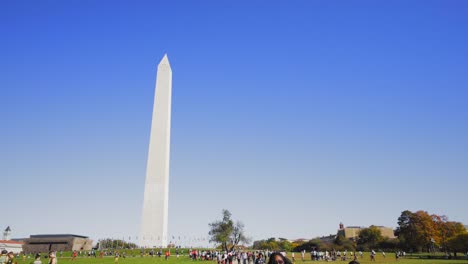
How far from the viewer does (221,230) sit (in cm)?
8194

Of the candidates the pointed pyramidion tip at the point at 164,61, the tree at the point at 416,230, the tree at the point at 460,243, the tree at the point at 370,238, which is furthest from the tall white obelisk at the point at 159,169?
the tree at the point at 370,238

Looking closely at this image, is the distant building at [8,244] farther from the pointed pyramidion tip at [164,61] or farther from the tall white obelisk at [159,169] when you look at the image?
the pointed pyramidion tip at [164,61]

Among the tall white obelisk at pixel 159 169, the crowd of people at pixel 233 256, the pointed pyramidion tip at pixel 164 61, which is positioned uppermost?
the pointed pyramidion tip at pixel 164 61

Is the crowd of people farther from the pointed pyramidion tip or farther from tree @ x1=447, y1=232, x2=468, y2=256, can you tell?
the pointed pyramidion tip

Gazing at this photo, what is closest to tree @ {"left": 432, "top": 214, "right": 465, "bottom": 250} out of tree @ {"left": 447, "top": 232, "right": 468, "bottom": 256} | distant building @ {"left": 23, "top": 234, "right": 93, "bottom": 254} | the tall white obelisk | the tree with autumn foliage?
the tree with autumn foliage

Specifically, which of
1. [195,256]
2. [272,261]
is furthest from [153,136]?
[272,261]

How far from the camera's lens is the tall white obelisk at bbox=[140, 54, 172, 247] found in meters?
51.7

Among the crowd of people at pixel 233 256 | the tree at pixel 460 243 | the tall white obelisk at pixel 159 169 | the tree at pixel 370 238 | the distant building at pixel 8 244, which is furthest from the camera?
the tree at pixel 370 238

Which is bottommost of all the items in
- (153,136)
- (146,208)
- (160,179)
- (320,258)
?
(320,258)

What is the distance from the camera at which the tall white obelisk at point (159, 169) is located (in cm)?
5166

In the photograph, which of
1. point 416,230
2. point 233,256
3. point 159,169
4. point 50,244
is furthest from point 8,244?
point 416,230

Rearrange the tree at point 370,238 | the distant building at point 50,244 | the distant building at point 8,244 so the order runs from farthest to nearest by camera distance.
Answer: the tree at point 370,238 < the distant building at point 50,244 < the distant building at point 8,244

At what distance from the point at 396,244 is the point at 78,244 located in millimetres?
69796

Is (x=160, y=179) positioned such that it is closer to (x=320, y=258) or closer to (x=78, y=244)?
(x=320, y=258)
